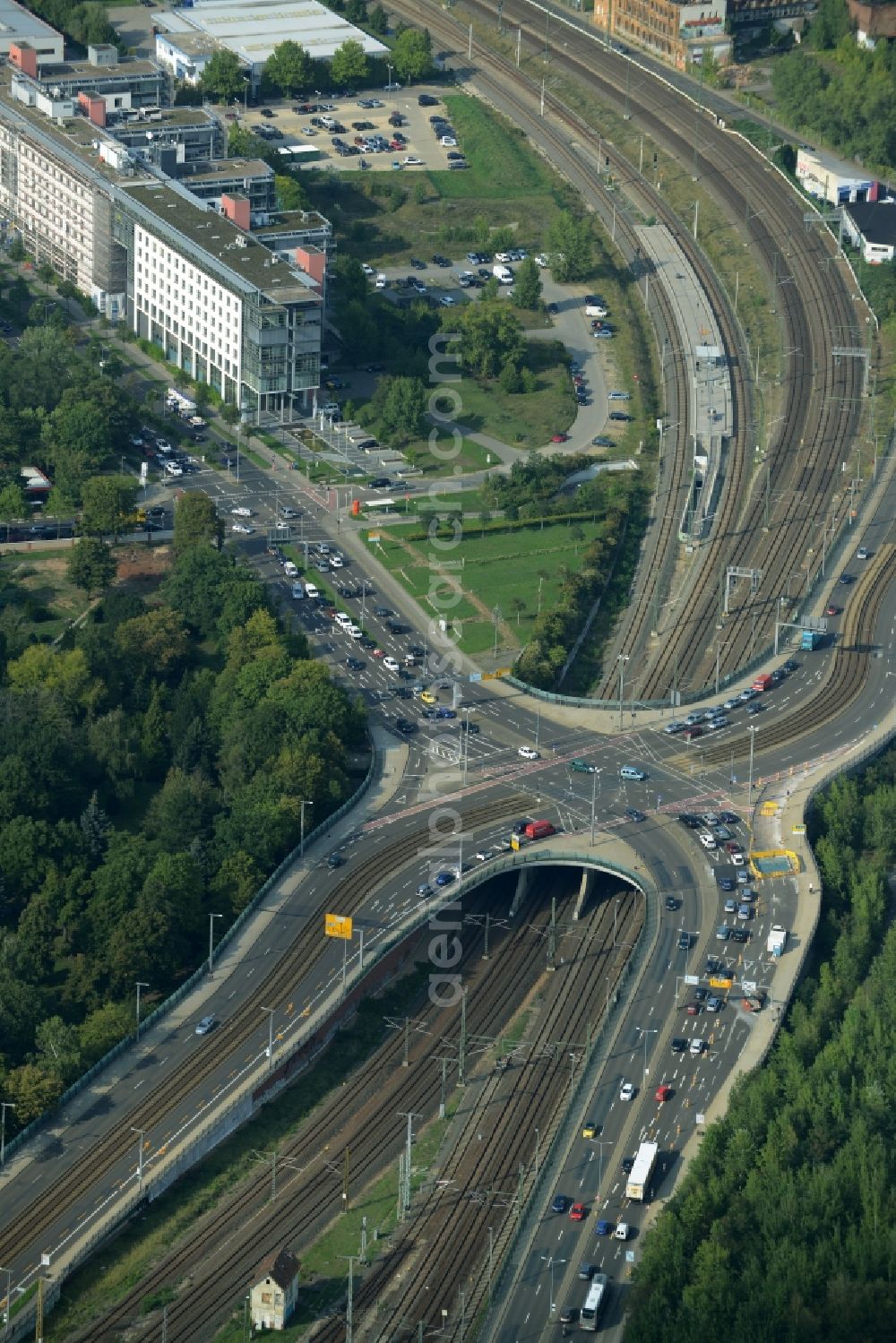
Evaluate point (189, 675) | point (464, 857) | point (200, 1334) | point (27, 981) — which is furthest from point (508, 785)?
point (200, 1334)

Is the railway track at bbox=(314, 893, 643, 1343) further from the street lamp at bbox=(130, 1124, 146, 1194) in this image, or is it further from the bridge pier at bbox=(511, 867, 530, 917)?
the street lamp at bbox=(130, 1124, 146, 1194)

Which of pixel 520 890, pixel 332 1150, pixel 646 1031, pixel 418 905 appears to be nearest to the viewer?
pixel 332 1150

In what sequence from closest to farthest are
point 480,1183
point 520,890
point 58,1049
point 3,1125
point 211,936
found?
point 3,1125
point 480,1183
point 58,1049
point 211,936
point 520,890

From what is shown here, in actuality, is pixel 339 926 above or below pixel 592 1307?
above

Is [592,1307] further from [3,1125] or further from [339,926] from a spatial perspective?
[339,926]

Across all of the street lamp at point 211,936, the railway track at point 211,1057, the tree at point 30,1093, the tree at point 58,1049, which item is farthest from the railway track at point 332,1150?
the tree at point 58,1049

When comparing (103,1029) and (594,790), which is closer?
(103,1029)

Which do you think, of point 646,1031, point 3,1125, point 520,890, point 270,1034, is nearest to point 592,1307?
point 646,1031
